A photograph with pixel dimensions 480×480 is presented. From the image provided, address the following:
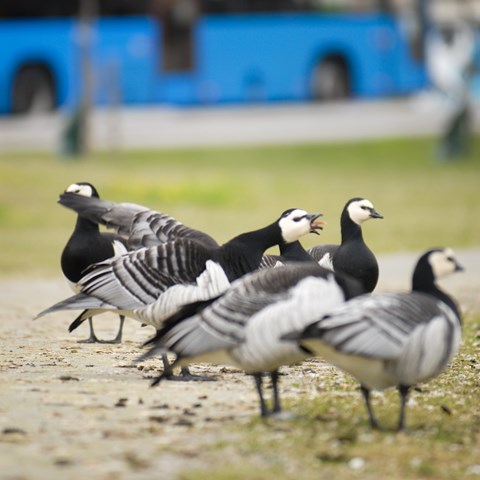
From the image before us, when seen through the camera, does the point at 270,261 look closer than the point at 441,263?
No

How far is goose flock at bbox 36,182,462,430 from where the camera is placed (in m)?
6.89

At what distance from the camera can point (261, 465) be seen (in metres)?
6.34

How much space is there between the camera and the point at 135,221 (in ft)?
31.1

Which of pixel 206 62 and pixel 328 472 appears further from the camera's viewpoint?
pixel 206 62

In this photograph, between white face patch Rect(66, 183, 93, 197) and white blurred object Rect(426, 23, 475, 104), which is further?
white blurred object Rect(426, 23, 475, 104)

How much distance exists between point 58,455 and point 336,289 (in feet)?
6.22

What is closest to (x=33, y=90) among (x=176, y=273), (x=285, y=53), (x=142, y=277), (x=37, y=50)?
(x=37, y=50)

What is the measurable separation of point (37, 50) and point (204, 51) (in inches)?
181

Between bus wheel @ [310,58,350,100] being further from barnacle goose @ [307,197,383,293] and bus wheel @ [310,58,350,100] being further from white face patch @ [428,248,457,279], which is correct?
white face patch @ [428,248,457,279]

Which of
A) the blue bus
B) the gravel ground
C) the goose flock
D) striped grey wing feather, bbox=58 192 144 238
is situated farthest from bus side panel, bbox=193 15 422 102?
the goose flock

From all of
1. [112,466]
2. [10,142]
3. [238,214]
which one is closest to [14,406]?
[112,466]

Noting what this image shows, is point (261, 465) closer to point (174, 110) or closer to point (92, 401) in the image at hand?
point (92, 401)

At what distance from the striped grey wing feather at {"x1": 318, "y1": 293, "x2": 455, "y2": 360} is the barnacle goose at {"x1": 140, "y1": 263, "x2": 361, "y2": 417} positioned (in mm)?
331

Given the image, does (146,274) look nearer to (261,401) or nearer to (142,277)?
(142,277)
